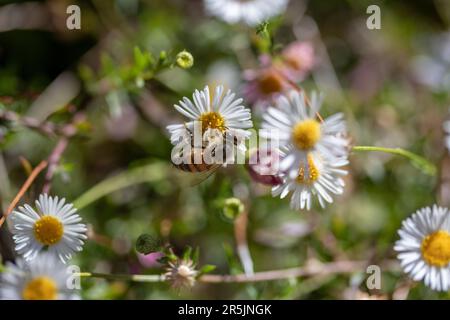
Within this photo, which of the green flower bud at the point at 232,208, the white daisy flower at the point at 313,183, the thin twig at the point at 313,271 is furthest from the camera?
the thin twig at the point at 313,271

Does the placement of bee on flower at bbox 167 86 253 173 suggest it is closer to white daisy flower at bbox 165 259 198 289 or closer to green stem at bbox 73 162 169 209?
white daisy flower at bbox 165 259 198 289

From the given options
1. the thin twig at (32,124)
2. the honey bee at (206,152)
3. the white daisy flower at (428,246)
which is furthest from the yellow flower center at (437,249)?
the thin twig at (32,124)

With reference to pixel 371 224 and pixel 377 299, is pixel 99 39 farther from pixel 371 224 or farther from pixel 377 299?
pixel 377 299

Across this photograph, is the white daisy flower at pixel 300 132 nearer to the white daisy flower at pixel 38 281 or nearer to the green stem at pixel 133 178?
the white daisy flower at pixel 38 281

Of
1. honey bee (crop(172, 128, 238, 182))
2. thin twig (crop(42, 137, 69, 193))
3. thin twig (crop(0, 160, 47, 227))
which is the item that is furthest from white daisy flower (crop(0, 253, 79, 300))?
honey bee (crop(172, 128, 238, 182))

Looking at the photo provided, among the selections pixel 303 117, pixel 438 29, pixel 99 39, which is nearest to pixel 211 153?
pixel 303 117

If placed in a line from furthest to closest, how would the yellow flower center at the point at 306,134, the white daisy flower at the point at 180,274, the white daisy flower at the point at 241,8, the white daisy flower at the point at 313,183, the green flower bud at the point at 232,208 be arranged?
the white daisy flower at the point at 241,8
the green flower bud at the point at 232,208
the white daisy flower at the point at 180,274
the white daisy flower at the point at 313,183
the yellow flower center at the point at 306,134

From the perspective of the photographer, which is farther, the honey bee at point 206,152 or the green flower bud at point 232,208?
the green flower bud at point 232,208

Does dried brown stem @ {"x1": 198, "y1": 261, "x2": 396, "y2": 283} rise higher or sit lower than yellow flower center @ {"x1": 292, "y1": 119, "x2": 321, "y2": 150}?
lower
